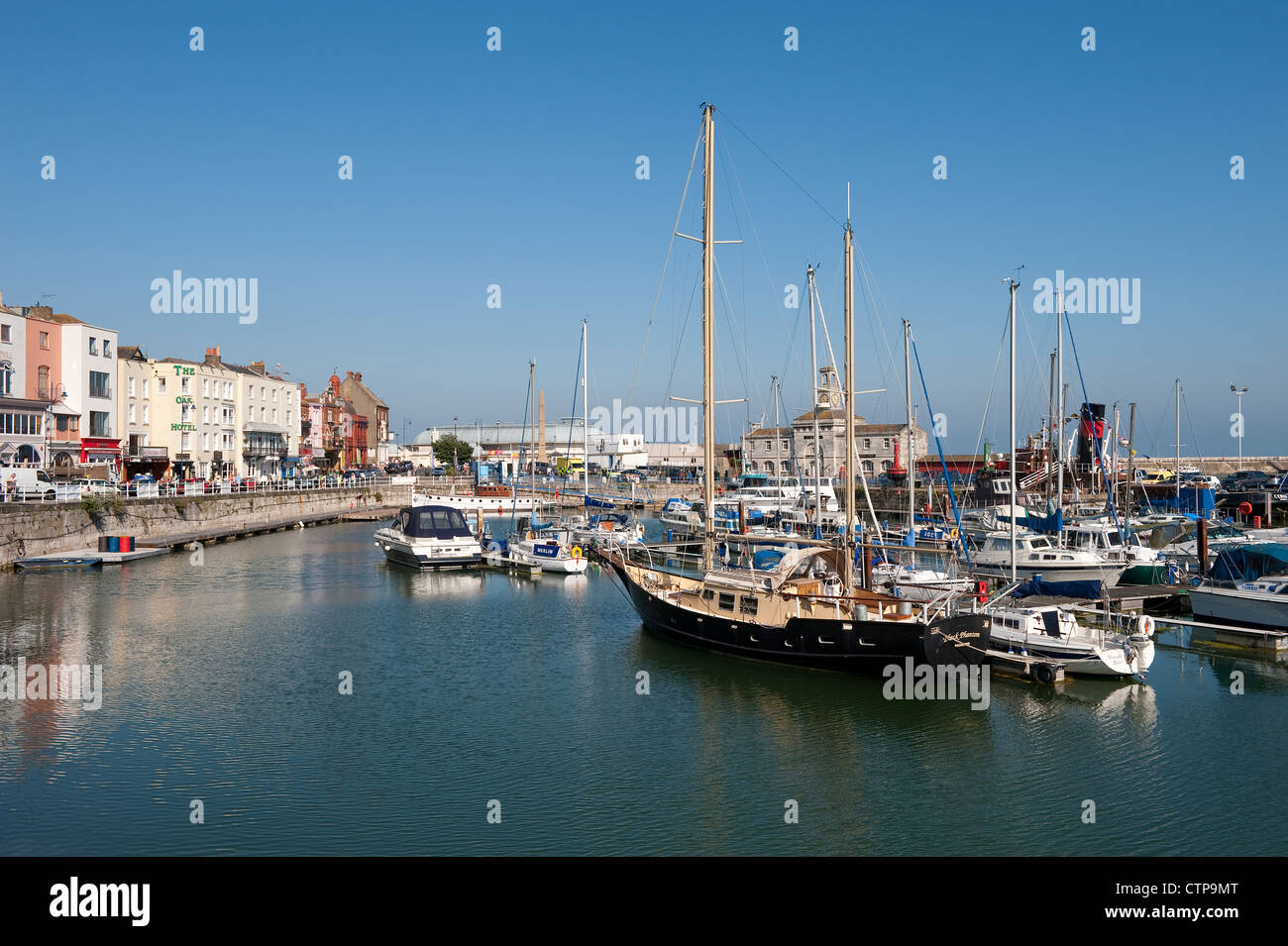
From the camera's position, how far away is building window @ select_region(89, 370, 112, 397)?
69750 millimetres

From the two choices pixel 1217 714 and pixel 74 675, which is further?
pixel 74 675

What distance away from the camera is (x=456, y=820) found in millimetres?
18062

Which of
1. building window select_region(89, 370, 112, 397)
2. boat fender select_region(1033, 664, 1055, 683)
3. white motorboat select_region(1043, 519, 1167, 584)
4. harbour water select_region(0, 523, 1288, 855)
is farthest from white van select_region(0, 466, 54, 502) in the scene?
white motorboat select_region(1043, 519, 1167, 584)

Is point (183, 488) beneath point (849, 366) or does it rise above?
beneath

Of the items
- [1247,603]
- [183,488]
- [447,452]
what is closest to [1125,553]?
[1247,603]

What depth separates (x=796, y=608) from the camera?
94.8 feet

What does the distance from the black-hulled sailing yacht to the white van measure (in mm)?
35599

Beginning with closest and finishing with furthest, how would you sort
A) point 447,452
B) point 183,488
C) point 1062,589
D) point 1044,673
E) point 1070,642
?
point 1044,673, point 1070,642, point 1062,589, point 183,488, point 447,452

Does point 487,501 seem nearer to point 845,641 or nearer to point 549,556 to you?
point 549,556

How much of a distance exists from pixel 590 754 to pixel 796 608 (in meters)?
9.37

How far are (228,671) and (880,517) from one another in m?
69.6
